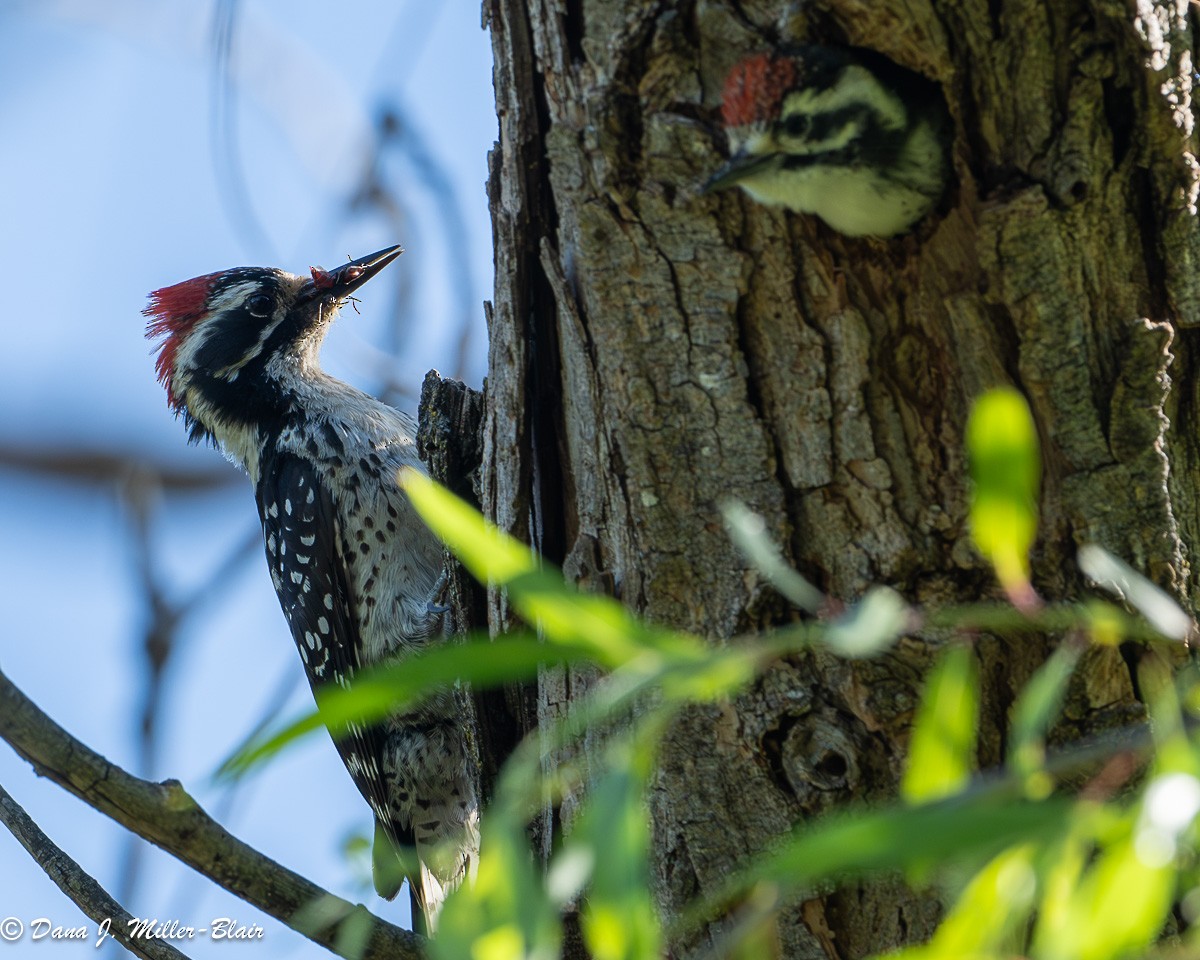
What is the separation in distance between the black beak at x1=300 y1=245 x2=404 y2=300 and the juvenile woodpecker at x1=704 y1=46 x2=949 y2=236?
3.18 metres

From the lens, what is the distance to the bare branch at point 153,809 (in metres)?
1.96

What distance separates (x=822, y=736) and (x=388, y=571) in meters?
2.81

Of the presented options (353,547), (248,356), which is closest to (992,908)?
(353,547)

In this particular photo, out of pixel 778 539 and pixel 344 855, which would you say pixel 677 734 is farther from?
pixel 344 855

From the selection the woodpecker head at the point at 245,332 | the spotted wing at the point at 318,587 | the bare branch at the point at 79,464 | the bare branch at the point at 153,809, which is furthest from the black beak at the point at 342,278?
the bare branch at the point at 153,809

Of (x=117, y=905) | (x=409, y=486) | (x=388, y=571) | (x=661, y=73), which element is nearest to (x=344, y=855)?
(x=117, y=905)

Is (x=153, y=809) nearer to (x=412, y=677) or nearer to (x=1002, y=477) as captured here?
(x=412, y=677)

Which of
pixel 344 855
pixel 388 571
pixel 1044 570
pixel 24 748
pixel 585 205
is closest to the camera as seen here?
pixel 24 748

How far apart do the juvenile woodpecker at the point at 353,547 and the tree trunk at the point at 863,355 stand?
244 cm

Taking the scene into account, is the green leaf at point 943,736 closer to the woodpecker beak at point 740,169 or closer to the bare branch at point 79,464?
the woodpecker beak at point 740,169

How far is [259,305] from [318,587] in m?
1.26

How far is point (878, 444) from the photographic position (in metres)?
2.14

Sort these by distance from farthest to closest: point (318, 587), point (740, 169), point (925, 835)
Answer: point (318, 587), point (740, 169), point (925, 835)

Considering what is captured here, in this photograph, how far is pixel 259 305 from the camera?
525 cm
